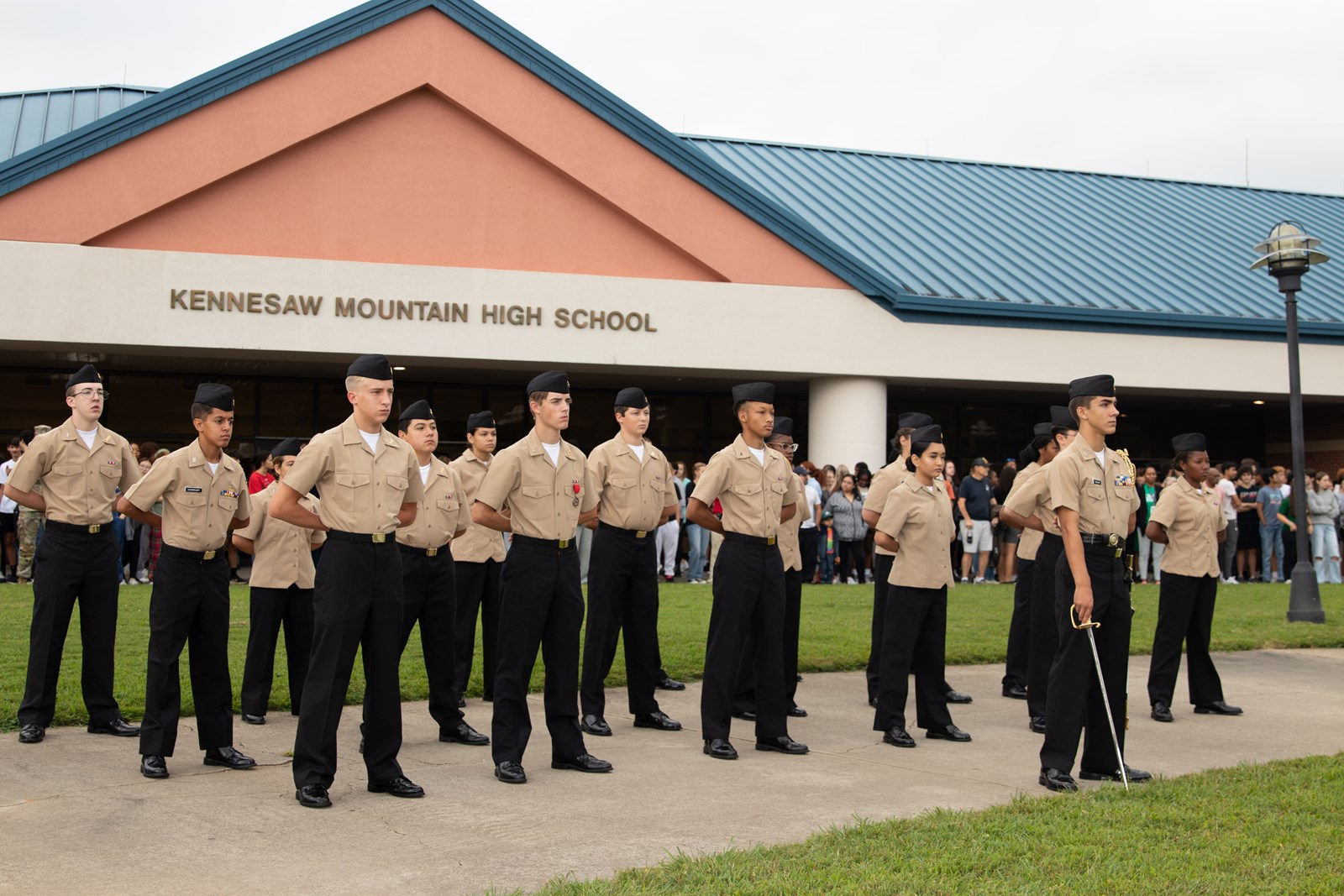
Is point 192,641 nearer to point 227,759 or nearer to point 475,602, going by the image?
point 227,759

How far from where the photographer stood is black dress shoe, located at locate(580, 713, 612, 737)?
8.63 metres

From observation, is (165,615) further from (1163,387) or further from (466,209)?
(1163,387)

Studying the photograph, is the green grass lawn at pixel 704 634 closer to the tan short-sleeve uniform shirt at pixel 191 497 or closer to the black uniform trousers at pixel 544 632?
the tan short-sleeve uniform shirt at pixel 191 497

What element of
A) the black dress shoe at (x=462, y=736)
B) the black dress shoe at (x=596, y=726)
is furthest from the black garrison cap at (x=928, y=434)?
the black dress shoe at (x=462, y=736)

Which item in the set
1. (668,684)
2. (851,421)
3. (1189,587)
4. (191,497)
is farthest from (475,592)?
(851,421)

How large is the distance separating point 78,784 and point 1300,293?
25.0 m

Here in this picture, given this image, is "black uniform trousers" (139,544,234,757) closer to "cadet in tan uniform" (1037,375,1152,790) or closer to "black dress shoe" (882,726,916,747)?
"black dress shoe" (882,726,916,747)

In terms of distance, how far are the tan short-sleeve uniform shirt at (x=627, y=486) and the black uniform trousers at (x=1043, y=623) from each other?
2.88 m

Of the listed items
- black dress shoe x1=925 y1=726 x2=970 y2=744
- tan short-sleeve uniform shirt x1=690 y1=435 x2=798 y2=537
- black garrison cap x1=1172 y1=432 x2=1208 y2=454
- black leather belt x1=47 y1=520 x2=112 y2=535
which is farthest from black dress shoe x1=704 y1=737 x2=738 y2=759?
black garrison cap x1=1172 y1=432 x2=1208 y2=454

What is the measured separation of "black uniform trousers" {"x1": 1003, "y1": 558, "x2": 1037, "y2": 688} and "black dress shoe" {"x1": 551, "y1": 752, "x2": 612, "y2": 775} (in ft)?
14.5

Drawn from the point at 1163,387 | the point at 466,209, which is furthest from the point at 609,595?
the point at 1163,387

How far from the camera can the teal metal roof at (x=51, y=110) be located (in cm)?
2406

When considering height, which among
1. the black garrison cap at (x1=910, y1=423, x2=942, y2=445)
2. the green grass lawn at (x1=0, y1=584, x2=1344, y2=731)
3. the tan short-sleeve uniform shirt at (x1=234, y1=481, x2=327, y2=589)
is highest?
the black garrison cap at (x1=910, y1=423, x2=942, y2=445)

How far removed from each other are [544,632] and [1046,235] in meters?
21.0
